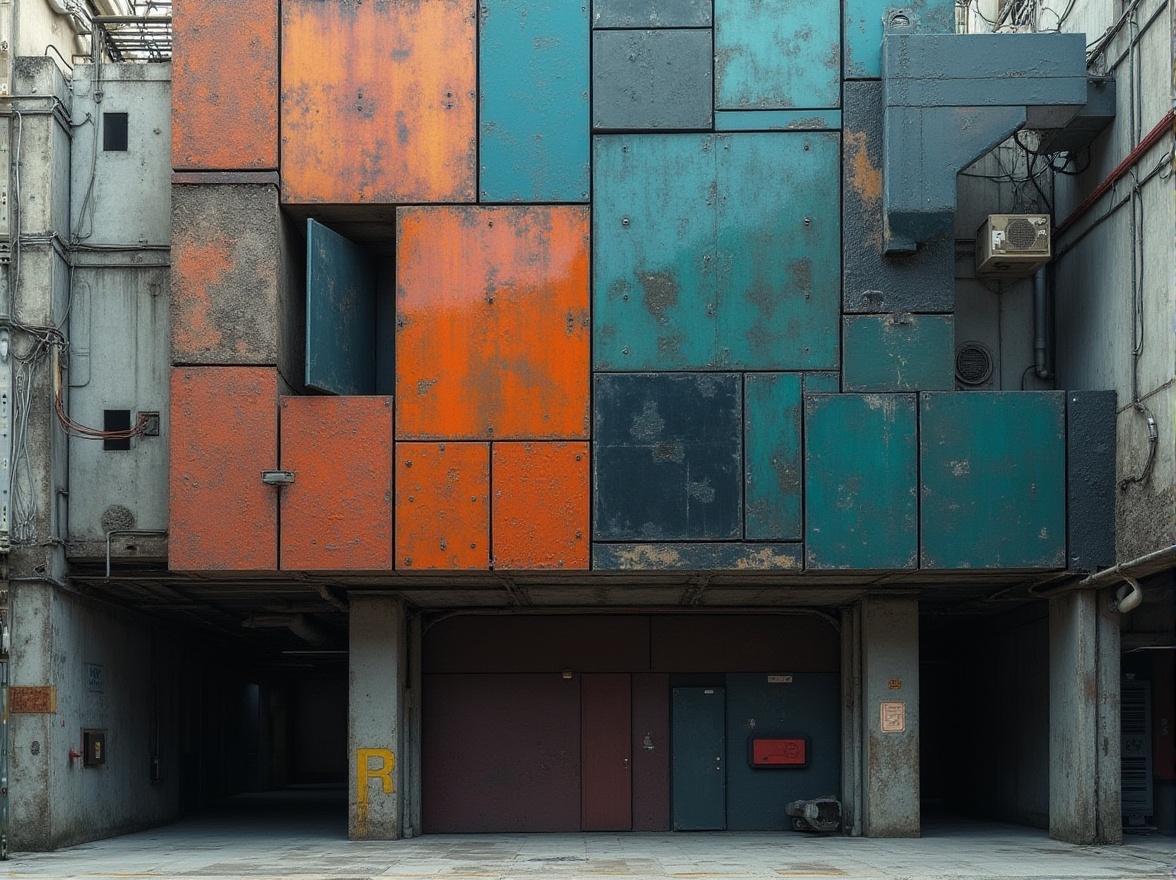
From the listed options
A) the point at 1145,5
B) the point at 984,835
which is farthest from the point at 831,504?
the point at 1145,5

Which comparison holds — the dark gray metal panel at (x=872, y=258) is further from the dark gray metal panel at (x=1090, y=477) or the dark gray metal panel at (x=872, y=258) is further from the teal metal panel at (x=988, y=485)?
the dark gray metal panel at (x=1090, y=477)

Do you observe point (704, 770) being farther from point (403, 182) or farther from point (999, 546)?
point (403, 182)

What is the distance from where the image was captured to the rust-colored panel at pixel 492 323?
19.3 metres

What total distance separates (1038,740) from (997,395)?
23.1 ft

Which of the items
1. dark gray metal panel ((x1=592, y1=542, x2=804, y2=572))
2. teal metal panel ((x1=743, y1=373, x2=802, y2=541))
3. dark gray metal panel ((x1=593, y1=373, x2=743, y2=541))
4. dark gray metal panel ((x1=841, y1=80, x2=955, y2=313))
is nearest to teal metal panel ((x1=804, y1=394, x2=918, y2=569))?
teal metal panel ((x1=743, y1=373, x2=802, y2=541))

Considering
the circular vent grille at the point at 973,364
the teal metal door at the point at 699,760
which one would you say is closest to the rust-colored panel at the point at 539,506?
the teal metal door at the point at 699,760

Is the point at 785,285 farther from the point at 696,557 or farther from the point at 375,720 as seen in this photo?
the point at 375,720

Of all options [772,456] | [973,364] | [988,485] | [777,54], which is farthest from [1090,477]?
[777,54]

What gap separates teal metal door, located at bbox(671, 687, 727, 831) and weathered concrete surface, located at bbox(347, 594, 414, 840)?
462cm

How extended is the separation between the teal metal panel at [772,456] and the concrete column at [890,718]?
130 inches

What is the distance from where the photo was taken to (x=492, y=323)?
19.4 meters

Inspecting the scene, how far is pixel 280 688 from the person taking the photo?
4359 cm

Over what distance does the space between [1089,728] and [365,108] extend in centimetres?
1301

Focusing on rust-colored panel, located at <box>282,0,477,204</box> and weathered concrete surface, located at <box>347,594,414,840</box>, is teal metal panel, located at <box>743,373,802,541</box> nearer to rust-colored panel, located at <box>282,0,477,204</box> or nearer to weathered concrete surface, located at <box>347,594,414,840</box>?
rust-colored panel, located at <box>282,0,477,204</box>
